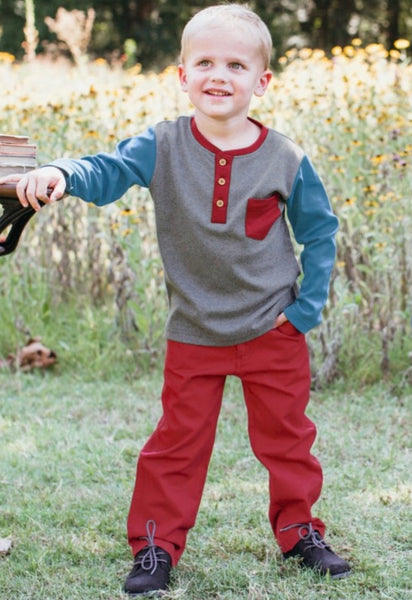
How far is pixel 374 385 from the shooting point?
3910 mm

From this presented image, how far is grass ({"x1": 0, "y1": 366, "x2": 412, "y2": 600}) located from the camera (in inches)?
91.6

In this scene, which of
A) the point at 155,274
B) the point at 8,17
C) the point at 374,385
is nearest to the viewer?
the point at 374,385

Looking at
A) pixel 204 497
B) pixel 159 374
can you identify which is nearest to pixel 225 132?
pixel 204 497

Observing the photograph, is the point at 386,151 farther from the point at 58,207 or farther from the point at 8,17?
the point at 8,17

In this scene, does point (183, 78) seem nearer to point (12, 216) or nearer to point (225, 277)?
point (225, 277)

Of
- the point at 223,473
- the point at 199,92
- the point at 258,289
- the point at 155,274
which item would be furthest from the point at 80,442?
the point at 199,92

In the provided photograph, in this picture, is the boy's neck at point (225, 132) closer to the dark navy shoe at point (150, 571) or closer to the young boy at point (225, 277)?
the young boy at point (225, 277)

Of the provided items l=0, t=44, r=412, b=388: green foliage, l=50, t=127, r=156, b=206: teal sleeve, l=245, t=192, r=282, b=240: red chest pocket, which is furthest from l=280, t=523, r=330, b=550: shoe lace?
l=0, t=44, r=412, b=388: green foliage

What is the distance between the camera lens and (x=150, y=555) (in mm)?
2311

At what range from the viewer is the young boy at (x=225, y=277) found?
2.15m

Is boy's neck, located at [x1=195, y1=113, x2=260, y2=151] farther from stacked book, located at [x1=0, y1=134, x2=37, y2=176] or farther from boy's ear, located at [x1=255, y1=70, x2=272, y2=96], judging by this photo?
stacked book, located at [x1=0, y1=134, x2=37, y2=176]

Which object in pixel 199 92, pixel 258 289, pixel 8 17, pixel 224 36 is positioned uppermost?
pixel 8 17

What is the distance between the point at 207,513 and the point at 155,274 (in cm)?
172

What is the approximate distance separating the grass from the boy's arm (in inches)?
26.3
